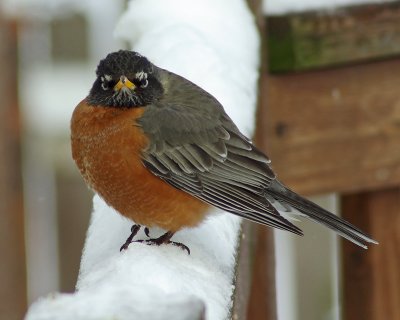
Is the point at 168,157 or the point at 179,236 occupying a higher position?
the point at 168,157

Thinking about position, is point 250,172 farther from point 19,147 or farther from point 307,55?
point 19,147

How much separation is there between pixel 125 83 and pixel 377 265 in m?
1.17

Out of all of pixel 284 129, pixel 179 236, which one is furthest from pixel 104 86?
pixel 179 236

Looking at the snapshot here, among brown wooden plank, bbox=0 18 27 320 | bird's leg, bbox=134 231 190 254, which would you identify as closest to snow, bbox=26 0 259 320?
bird's leg, bbox=134 231 190 254

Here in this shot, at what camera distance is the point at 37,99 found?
7262 mm

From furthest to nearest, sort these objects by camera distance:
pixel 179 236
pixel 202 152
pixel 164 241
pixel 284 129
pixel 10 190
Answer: pixel 10 190 → pixel 284 129 → pixel 202 152 → pixel 179 236 → pixel 164 241

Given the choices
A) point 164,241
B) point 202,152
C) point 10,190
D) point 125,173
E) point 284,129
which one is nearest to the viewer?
point 164,241

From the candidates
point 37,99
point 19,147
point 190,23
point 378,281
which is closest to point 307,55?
point 190,23

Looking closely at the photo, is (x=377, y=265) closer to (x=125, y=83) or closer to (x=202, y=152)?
(x=202, y=152)

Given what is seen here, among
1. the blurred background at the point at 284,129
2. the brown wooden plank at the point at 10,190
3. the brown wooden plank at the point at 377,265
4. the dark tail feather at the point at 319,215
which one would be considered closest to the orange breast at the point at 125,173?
the dark tail feather at the point at 319,215

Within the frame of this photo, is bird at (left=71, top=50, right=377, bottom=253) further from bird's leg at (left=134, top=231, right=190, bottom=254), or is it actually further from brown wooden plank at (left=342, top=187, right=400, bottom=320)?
brown wooden plank at (left=342, top=187, right=400, bottom=320)

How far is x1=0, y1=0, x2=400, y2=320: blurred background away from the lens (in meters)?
3.55

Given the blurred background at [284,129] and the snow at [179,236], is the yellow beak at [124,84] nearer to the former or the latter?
the snow at [179,236]

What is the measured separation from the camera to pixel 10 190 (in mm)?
4891
